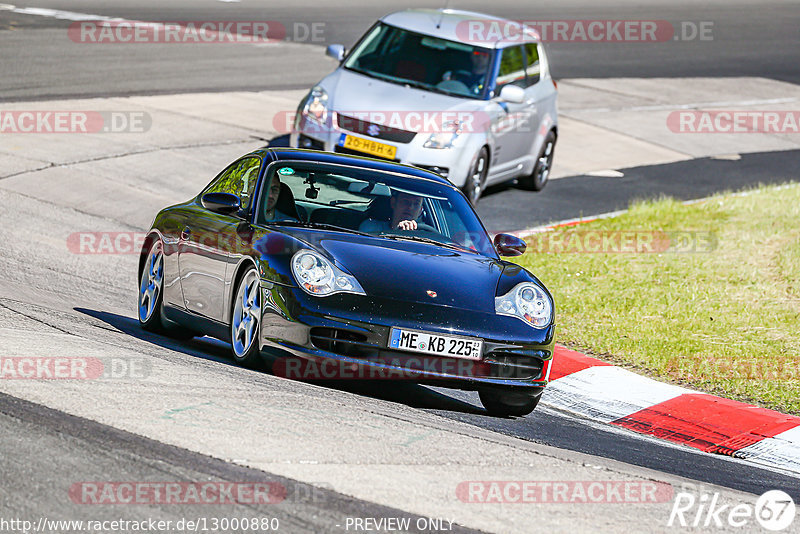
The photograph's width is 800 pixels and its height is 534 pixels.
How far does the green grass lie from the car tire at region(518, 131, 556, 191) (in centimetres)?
182

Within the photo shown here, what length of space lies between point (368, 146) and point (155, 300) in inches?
212

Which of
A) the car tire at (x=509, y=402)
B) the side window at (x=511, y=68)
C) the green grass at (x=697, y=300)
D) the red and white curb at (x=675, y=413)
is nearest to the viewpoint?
the car tire at (x=509, y=402)

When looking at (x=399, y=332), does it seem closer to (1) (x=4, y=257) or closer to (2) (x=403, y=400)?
(2) (x=403, y=400)

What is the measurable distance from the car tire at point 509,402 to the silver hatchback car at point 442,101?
21.0ft

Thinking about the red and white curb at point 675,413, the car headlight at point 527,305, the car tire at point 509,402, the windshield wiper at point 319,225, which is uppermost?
the windshield wiper at point 319,225

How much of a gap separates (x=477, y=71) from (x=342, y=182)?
713 cm

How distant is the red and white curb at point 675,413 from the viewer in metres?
7.81

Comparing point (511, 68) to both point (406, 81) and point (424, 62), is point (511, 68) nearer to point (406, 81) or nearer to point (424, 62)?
point (424, 62)

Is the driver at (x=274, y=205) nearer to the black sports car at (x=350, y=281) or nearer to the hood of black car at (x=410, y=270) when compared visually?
the black sports car at (x=350, y=281)

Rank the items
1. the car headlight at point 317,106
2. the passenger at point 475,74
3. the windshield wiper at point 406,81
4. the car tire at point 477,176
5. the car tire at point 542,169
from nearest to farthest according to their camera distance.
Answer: the car headlight at point 317,106 → the car tire at point 477,176 → the windshield wiper at point 406,81 → the passenger at point 475,74 → the car tire at point 542,169

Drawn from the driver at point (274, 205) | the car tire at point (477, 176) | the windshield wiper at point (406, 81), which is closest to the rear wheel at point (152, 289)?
the driver at point (274, 205)

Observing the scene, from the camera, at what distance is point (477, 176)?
1470 centimetres

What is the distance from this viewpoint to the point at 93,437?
5328mm

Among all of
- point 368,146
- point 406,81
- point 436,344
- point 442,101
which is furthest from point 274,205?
point 406,81
